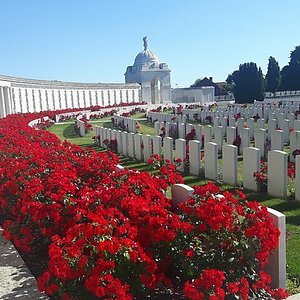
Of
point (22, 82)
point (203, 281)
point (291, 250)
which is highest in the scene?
point (22, 82)

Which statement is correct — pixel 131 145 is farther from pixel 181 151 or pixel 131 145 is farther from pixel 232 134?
pixel 232 134

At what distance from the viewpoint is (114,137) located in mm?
14727

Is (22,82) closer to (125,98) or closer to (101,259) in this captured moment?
(125,98)

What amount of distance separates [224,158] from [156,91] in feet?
180

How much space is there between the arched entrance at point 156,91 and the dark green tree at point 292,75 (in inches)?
695

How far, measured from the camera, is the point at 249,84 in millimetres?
54281

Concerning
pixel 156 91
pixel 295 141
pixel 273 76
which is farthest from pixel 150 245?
pixel 273 76

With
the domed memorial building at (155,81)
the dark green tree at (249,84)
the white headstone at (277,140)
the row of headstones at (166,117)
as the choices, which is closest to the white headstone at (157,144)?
the white headstone at (277,140)

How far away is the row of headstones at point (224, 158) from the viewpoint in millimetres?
7262

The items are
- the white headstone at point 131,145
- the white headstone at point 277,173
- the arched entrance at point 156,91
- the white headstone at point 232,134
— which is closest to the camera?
the white headstone at point 277,173

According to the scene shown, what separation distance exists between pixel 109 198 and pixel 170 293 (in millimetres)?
1133

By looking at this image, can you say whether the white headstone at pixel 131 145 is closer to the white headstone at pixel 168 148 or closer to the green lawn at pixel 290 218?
the green lawn at pixel 290 218

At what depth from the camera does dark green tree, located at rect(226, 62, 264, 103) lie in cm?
5403

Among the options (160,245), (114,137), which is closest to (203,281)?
(160,245)
